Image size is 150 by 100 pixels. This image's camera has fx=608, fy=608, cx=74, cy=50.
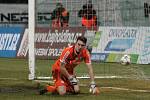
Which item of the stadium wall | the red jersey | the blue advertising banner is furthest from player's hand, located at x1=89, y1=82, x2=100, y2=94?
the blue advertising banner

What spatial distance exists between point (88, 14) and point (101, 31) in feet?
7.55

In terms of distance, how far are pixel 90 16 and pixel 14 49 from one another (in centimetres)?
567

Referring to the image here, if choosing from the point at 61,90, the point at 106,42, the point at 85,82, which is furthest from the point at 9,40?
the point at 61,90

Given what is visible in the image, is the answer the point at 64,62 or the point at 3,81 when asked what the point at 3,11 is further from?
the point at 64,62

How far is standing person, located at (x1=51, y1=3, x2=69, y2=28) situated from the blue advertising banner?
8.73 ft

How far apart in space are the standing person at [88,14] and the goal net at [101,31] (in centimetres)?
11

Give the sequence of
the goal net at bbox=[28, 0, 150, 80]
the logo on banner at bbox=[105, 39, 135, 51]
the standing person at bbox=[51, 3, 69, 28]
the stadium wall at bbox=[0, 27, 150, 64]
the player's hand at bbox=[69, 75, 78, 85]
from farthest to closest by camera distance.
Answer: the logo on banner at bbox=[105, 39, 135, 51]
the stadium wall at bbox=[0, 27, 150, 64]
the standing person at bbox=[51, 3, 69, 28]
the goal net at bbox=[28, 0, 150, 80]
the player's hand at bbox=[69, 75, 78, 85]

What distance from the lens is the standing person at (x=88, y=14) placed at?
22.0 meters

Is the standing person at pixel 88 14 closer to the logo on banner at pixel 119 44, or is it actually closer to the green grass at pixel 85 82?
the logo on banner at pixel 119 44

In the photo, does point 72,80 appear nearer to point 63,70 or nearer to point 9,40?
point 63,70

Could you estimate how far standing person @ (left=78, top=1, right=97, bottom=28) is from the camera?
22.0m

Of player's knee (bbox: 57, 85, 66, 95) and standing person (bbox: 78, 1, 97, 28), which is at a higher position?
standing person (bbox: 78, 1, 97, 28)

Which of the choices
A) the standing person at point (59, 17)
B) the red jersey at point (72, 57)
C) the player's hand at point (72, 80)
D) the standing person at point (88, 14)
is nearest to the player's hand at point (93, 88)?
the player's hand at point (72, 80)

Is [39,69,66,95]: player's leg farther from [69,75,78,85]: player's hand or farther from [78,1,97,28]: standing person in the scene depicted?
[78,1,97,28]: standing person
